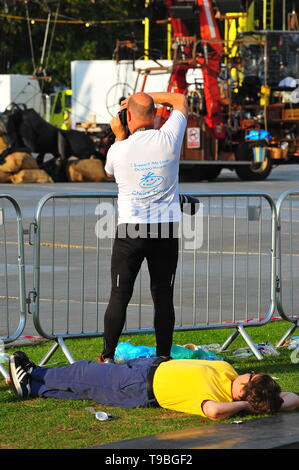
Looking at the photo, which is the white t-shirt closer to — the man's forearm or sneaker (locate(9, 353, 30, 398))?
the man's forearm

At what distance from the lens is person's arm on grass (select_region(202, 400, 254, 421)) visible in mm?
6281

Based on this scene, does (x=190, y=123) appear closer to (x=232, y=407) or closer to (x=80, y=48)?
(x=232, y=407)

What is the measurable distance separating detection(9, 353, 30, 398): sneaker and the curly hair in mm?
1359

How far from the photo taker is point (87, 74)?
45.2m

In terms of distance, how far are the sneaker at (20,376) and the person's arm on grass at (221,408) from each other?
3.92ft

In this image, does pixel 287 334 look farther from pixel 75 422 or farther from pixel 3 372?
pixel 75 422

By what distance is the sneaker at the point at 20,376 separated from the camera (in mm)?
6973

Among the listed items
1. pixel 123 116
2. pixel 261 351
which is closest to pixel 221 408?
pixel 123 116

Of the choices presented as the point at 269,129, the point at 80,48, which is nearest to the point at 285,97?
the point at 269,129

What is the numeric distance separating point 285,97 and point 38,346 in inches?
808

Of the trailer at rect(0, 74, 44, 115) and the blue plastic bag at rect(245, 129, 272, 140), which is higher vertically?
the trailer at rect(0, 74, 44, 115)

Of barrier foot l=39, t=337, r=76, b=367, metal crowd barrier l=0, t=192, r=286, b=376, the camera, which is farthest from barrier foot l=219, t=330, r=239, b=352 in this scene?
the camera

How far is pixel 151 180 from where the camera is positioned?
720cm

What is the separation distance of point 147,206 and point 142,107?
0.60 metres
